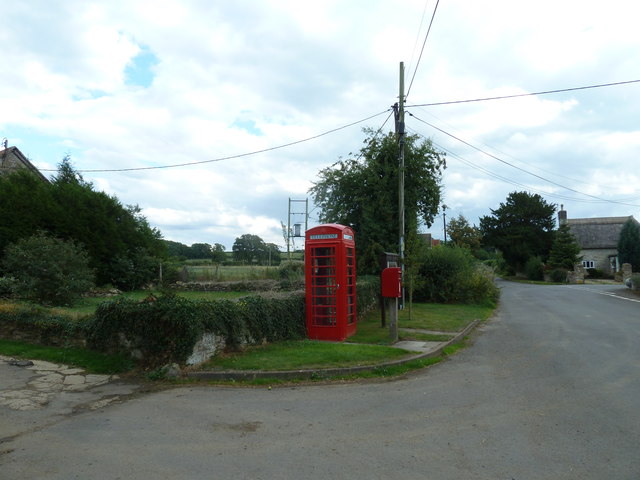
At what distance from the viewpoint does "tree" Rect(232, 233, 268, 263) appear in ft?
196

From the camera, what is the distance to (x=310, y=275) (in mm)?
11797

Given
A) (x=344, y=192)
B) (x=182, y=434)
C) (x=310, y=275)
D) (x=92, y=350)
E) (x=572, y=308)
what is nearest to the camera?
(x=182, y=434)

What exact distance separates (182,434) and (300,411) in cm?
161

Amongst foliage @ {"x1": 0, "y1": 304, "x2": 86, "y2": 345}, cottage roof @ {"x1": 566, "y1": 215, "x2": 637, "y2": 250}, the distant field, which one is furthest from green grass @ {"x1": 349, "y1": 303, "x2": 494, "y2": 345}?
cottage roof @ {"x1": 566, "y1": 215, "x2": 637, "y2": 250}

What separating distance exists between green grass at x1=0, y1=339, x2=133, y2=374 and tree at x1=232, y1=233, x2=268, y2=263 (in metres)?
48.1

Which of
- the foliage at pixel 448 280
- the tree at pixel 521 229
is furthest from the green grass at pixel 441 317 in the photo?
the tree at pixel 521 229

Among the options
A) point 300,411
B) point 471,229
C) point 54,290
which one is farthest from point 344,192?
point 471,229

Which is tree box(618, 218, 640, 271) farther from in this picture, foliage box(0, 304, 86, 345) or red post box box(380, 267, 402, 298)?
foliage box(0, 304, 86, 345)

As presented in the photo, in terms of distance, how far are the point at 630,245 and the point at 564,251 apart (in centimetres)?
710

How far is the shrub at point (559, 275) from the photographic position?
52772 millimetres

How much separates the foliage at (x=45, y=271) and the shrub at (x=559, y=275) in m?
50.5

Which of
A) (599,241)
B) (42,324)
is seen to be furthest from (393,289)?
(599,241)

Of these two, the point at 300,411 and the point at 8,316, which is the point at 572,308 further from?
the point at 8,316

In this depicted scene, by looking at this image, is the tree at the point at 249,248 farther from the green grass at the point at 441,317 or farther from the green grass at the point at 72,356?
the green grass at the point at 72,356
